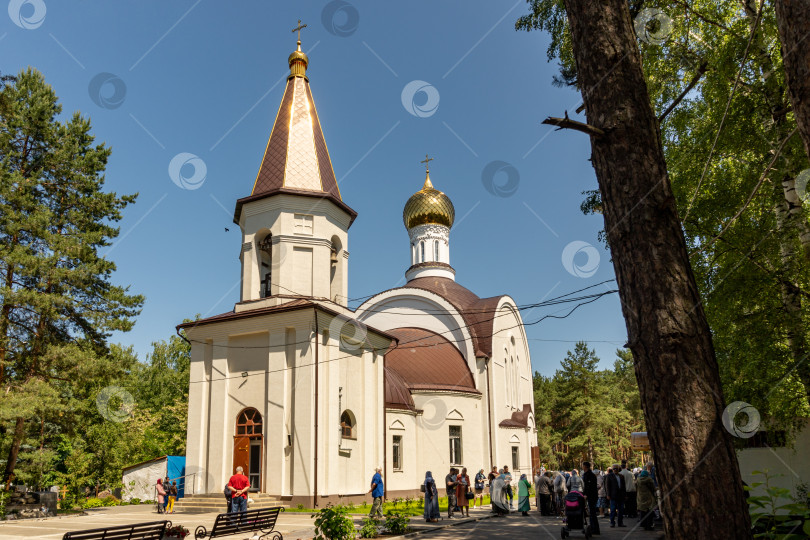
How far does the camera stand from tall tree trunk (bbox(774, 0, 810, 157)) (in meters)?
3.58

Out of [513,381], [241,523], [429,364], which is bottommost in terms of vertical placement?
[241,523]

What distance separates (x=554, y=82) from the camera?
11922mm

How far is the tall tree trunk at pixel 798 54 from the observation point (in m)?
3.58

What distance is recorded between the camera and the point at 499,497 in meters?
17.4

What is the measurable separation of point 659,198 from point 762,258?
6.90 meters

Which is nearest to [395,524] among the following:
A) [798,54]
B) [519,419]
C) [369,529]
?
[369,529]

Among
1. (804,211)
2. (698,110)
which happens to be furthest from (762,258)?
(698,110)

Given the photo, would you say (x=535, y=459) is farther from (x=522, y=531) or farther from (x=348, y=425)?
(x=522, y=531)

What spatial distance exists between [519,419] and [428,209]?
1312 centimetres

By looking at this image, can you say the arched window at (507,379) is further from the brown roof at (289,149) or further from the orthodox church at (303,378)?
the brown roof at (289,149)

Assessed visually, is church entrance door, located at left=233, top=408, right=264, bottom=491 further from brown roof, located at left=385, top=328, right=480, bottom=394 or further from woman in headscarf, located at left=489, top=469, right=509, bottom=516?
brown roof, located at left=385, top=328, right=480, bottom=394

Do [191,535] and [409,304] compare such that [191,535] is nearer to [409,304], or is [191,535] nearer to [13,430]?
[13,430]

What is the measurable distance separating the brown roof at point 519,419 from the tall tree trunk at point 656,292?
24.2m

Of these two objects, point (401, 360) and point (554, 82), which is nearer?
point (554, 82)
